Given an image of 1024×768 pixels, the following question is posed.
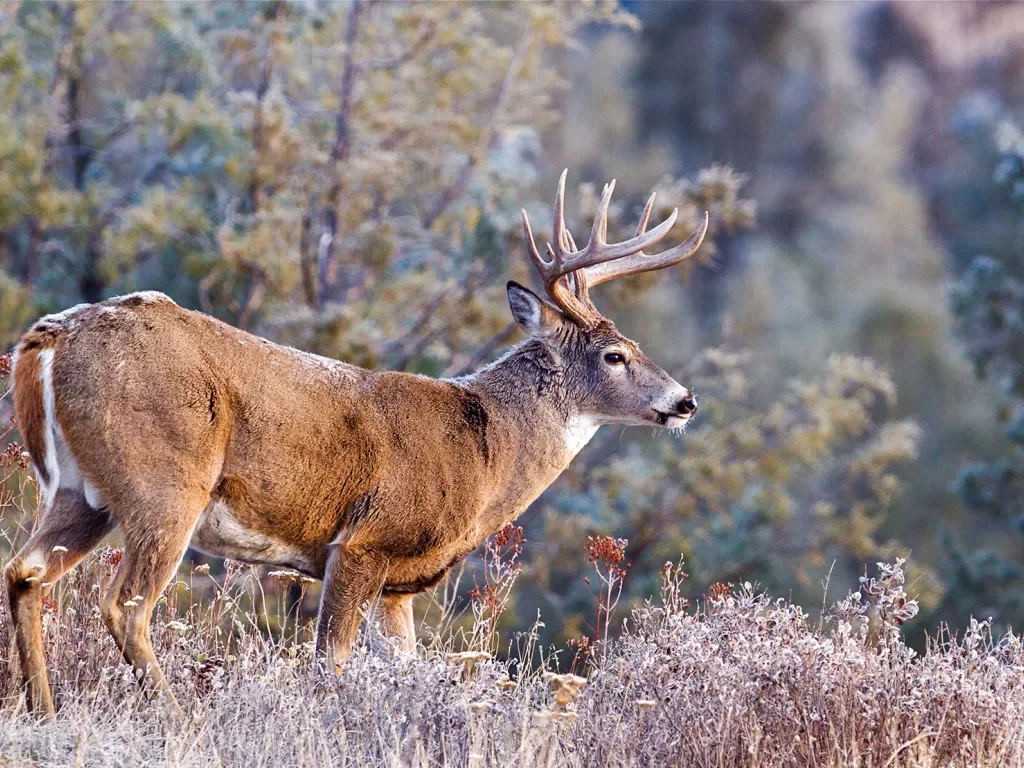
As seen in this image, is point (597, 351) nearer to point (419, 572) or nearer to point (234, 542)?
point (419, 572)

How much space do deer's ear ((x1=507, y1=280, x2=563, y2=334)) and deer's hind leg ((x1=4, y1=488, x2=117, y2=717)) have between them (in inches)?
105

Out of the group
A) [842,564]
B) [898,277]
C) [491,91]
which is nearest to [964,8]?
[898,277]

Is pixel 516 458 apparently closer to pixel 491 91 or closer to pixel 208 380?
pixel 208 380

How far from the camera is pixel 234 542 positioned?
23.2 ft

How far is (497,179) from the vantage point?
59.7 feet

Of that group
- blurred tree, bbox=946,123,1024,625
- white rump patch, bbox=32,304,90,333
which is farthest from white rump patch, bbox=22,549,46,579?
blurred tree, bbox=946,123,1024,625

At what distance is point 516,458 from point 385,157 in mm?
9601

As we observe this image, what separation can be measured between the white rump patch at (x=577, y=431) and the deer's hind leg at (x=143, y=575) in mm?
2444

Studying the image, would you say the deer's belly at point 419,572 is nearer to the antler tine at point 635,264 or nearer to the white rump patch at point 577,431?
the white rump patch at point 577,431

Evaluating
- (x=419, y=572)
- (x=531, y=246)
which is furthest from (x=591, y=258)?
(x=419, y=572)

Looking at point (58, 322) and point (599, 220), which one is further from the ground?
point (599, 220)

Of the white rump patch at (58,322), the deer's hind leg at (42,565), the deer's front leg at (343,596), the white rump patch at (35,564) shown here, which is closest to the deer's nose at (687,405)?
the deer's front leg at (343,596)

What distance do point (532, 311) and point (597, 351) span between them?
1.37 ft

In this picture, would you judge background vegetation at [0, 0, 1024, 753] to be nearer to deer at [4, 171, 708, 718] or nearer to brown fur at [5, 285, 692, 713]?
deer at [4, 171, 708, 718]
